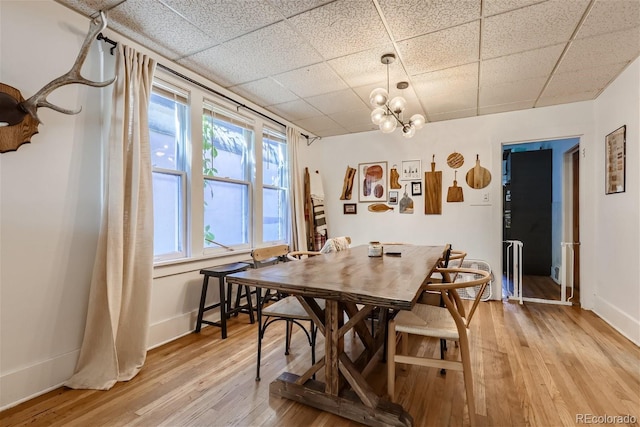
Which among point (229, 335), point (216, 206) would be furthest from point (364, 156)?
point (229, 335)

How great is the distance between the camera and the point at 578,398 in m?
1.73

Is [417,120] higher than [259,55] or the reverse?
the reverse

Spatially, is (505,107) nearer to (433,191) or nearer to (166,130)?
(433,191)

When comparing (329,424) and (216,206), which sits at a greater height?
(216,206)

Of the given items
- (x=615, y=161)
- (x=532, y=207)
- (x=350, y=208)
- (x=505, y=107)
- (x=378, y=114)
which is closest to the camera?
(x=378, y=114)

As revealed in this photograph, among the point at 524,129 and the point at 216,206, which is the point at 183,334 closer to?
the point at 216,206

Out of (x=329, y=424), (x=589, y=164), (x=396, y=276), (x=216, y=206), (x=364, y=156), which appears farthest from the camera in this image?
(x=364, y=156)

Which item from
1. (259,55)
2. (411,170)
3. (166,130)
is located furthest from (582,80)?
(166,130)

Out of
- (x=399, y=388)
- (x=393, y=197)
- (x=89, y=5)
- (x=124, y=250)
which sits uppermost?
(x=89, y=5)

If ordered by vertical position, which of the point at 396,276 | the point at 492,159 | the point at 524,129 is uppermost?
the point at 524,129

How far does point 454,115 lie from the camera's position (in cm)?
395

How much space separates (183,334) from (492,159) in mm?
4209

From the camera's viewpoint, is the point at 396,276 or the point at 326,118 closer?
the point at 396,276

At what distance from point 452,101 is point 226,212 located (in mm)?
2989
